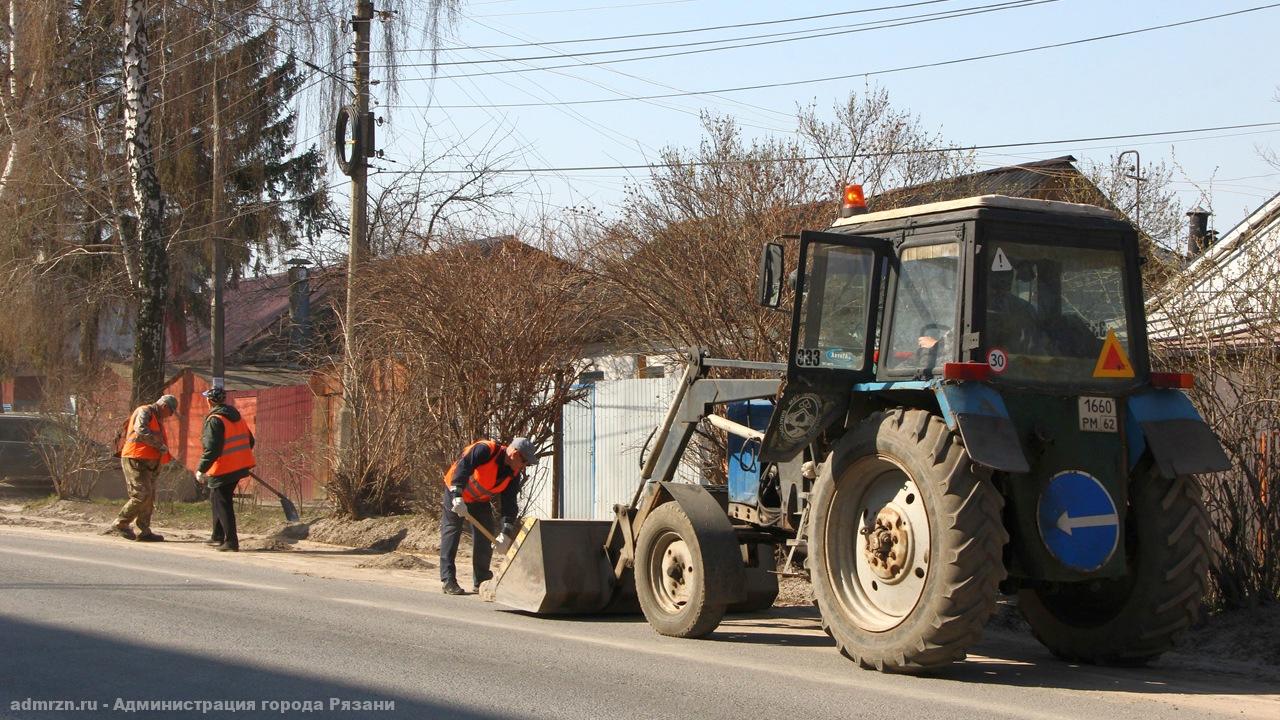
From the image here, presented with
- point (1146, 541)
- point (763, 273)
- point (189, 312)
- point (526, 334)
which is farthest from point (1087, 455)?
point (189, 312)

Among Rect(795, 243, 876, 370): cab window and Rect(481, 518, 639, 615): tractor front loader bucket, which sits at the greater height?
Rect(795, 243, 876, 370): cab window

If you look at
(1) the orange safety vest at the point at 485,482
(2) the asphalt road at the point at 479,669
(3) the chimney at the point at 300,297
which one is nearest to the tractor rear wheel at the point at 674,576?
(2) the asphalt road at the point at 479,669

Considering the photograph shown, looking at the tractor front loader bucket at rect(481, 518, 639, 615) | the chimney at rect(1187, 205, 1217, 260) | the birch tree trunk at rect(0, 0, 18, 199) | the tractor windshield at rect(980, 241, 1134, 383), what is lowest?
the tractor front loader bucket at rect(481, 518, 639, 615)

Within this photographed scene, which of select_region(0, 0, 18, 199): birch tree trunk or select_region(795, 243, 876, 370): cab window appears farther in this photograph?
select_region(0, 0, 18, 199): birch tree trunk

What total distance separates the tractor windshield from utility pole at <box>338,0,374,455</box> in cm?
940

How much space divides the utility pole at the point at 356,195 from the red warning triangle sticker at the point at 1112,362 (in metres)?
9.63

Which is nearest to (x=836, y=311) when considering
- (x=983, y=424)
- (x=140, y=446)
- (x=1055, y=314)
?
(x=1055, y=314)

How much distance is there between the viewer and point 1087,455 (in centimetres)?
760

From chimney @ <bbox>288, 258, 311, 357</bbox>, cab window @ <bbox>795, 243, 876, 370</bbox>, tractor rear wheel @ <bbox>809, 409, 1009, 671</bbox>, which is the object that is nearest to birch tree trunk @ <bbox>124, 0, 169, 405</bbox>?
chimney @ <bbox>288, 258, 311, 357</bbox>

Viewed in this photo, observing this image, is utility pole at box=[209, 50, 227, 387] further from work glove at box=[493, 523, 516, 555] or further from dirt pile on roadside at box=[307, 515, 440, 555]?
work glove at box=[493, 523, 516, 555]

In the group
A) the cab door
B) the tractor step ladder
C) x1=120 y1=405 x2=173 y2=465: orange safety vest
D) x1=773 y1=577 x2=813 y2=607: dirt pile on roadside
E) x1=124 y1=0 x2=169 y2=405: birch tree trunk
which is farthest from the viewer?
x1=124 y1=0 x2=169 y2=405: birch tree trunk

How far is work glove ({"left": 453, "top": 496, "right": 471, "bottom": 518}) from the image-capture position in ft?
36.0

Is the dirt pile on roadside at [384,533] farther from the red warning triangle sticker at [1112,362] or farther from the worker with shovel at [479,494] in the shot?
the red warning triangle sticker at [1112,362]

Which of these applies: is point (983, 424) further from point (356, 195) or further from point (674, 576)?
point (356, 195)
